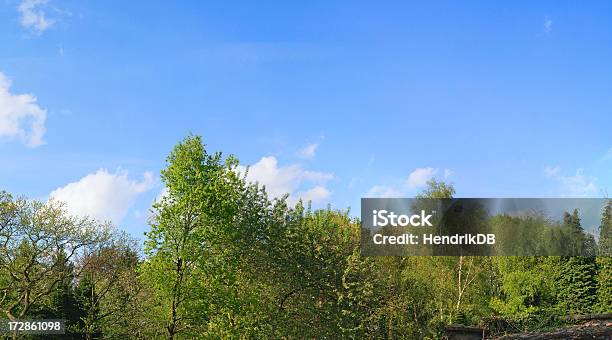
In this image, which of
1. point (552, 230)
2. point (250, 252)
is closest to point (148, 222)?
point (250, 252)

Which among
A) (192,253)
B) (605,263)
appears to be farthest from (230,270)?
(605,263)

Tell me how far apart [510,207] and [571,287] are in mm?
8854

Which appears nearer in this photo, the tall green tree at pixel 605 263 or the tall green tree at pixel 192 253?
the tall green tree at pixel 192 253

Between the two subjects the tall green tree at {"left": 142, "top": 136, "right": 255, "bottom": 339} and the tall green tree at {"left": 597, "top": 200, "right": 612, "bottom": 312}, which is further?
the tall green tree at {"left": 597, "top": 200, "right": 612, "bottom": 312}

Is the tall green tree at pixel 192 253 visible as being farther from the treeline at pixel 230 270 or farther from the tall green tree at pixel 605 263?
the tall green tree at pixel 605 263

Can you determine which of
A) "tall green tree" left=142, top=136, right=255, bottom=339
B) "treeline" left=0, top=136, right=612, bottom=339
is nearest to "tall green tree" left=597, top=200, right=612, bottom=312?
"treeline" left=0, top=136, right=612, bottom=339

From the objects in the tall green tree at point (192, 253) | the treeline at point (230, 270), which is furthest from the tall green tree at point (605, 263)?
the tall green tree at point (192, 253)

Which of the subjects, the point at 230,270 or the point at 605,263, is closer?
the point at 230,270

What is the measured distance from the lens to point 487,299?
144 ft

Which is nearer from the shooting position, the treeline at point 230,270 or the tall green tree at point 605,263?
the treeline at point 230,270

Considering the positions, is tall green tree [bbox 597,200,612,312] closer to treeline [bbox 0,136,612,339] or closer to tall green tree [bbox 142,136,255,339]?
treeline [bbox 0,136,612,339]

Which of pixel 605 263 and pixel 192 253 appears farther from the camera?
pixel 605 263

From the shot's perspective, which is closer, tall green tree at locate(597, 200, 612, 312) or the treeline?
the treeline

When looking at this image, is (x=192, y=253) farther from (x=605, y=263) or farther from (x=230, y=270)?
(x=605, y=263)
